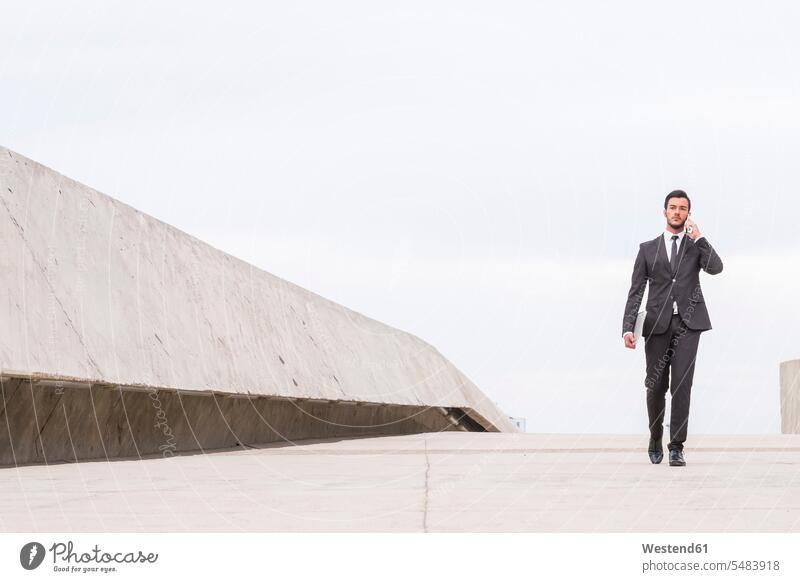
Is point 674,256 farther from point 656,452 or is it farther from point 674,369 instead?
point 656,452

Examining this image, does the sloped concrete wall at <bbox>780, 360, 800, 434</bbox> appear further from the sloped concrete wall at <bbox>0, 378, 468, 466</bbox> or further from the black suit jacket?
the black suit jacket

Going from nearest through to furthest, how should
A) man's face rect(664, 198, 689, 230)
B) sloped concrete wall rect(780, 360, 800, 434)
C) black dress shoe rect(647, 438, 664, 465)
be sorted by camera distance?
man's face rect(664, 198, 689, 230) < black dress shoe rect(647, 438, 664, 465) < sloped concrete wall rect(780, 360, 800, 434)

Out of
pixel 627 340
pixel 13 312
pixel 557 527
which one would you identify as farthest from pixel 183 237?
pixel 557 527

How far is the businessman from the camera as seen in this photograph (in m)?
8.73

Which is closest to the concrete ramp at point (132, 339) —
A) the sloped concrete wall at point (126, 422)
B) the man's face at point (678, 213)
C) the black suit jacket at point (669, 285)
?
the sloped concrete wall at point (126, 422)

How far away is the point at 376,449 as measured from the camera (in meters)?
12.4
